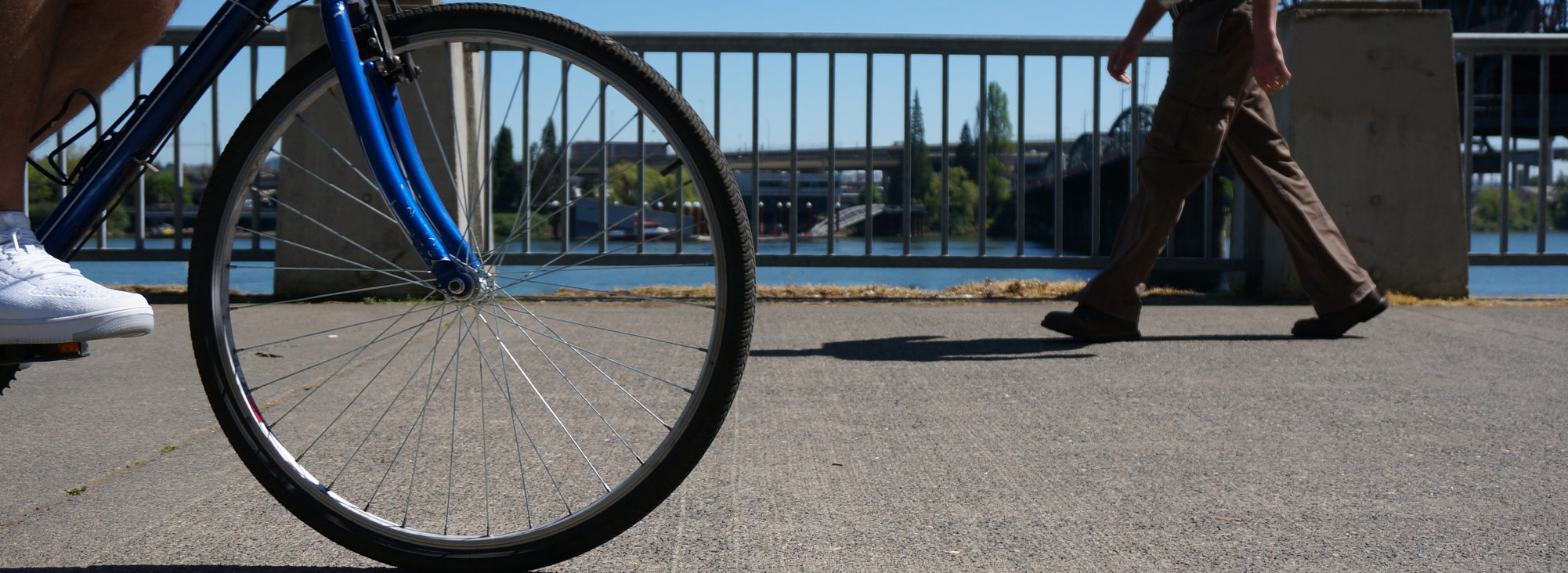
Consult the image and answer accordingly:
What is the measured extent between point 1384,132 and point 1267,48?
2.22 m

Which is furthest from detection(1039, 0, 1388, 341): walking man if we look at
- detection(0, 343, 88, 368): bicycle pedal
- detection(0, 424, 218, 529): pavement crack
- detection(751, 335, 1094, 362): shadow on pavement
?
detection(0, 343, 88, 368): bicycle pedal

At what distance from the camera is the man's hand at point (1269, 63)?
3.71 meters

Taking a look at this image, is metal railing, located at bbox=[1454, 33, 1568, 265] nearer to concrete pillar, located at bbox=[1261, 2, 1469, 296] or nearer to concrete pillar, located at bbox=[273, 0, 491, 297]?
concrete pillar, located at bbox=[1261, 2, 1469, 296]

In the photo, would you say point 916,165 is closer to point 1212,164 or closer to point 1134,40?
point 1134,40

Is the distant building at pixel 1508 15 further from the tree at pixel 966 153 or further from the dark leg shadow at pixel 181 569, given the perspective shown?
the dark leg shadow at pixel 181 569

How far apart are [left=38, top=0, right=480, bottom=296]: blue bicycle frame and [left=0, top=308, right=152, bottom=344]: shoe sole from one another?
0.54ft

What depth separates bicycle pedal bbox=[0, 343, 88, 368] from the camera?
1.58 meters

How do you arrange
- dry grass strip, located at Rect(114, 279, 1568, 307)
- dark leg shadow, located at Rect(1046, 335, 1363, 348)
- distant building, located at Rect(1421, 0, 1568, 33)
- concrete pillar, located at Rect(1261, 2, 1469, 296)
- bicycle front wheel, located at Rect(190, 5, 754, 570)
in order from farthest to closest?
1. distant building, located at Rect(1421, 0, 1568, 33)
2. dry grass strip, located at Rect(114, 279, 1568, 307)
3. concrete pillar, located at Rect(1261, 2, 1469, 296)
4. dark leg shadow, located at Rect(1046, 335, 1363, 348)
5. bicycle front wheel, located at Rect(190, 5, 754, 570)

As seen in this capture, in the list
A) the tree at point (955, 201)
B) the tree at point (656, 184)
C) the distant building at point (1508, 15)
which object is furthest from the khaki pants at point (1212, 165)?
the distant building at point (1508, 15)

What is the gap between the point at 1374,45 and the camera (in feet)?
17.9

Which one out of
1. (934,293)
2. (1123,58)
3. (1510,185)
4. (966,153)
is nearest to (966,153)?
(966,153)

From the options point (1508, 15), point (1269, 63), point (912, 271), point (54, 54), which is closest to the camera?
point (54, 54)

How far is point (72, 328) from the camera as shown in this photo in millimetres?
1571

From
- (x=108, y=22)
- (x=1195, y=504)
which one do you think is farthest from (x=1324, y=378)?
(x=108, y=22)
